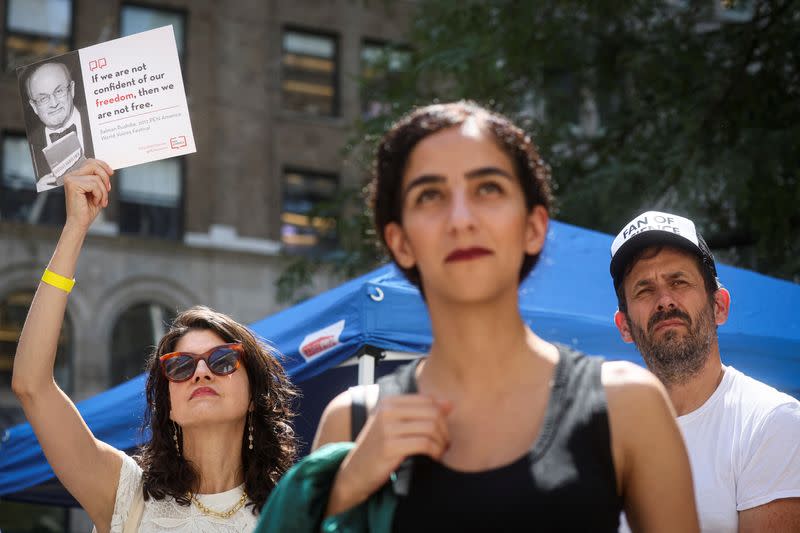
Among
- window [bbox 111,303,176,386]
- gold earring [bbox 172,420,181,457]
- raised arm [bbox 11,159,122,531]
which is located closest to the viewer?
raised arm [bbox 11,159,122,531]

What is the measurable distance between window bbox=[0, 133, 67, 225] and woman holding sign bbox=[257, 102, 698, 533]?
18.9 metres

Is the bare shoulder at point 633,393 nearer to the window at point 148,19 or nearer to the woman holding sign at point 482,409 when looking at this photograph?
the woman holding sign at point 482,409

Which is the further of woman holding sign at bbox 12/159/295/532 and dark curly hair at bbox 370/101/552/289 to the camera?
woman holding sign at bbox 12/159/295/532

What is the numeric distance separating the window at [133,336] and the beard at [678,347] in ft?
57.5

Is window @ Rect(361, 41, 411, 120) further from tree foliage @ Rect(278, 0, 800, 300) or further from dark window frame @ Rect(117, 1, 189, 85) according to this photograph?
dark window frame @ Rect(117, 1, 189, 85)

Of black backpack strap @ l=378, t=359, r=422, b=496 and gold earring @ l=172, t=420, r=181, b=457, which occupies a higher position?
black backpack strap @ l=378, t=359, r=422, b=496

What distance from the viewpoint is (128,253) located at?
2048cm

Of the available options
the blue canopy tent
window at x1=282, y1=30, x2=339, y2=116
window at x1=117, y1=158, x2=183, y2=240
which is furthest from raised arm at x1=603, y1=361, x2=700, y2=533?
window at x1=282, y1=30, x2=339, y2=116

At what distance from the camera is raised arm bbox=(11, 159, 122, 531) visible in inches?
119

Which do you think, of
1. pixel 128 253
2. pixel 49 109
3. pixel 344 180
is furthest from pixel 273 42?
pixel 49 109

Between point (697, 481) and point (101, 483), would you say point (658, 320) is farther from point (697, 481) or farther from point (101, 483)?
point (101, 483)

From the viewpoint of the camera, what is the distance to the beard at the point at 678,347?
3258 mm

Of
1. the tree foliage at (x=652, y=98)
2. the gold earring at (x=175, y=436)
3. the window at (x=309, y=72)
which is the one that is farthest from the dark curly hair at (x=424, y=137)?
the window at (x=309, y=72)

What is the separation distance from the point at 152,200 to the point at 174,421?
1794cm
